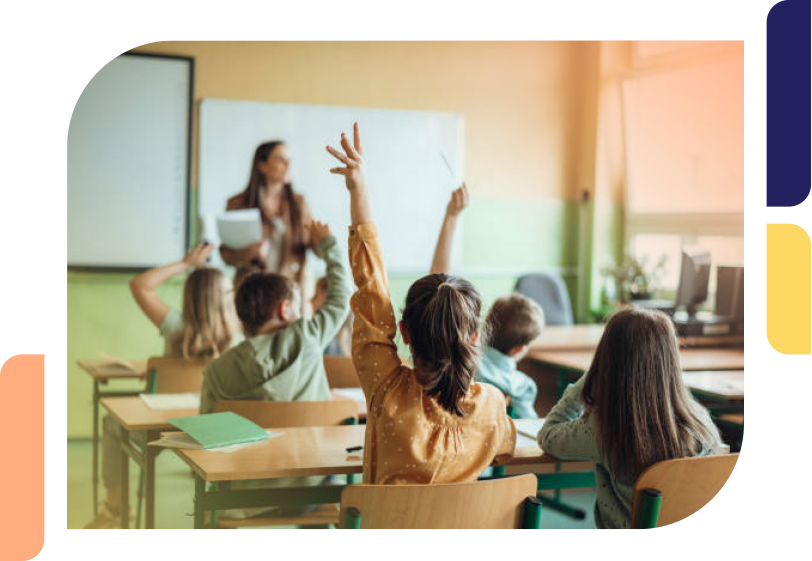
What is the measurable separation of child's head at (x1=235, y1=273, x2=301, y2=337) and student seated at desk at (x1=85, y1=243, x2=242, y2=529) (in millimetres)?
463

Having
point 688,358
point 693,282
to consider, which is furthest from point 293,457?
point 693,282

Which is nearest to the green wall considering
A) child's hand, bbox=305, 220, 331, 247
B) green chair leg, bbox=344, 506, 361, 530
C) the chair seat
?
the chair seat

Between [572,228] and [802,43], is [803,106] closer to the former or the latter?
[802,43]

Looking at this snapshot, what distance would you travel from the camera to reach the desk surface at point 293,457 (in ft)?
5.23

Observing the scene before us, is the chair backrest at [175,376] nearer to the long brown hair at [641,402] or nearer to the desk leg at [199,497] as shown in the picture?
the desk leg at [199,497]

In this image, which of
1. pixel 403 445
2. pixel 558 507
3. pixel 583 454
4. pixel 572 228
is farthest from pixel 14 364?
pixel 572 228

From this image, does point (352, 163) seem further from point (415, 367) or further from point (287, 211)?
point (287, 211)

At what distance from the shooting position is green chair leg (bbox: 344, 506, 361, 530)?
132 centimetres

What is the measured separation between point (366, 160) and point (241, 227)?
55.0 inches

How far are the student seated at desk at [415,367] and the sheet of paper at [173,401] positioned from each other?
2.98 ft

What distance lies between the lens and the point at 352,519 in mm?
1322
